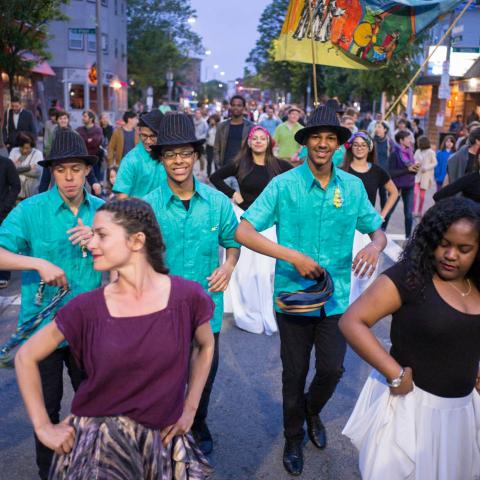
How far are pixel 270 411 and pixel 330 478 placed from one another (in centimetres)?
102

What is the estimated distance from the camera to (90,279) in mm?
3631

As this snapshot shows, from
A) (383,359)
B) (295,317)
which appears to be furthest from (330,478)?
(383,359)

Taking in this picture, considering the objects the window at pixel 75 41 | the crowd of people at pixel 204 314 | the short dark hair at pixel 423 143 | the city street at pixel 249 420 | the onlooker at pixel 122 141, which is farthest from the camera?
the window at pixel 75 41

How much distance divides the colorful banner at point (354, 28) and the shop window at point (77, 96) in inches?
1846

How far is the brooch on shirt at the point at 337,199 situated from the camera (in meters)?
4.02

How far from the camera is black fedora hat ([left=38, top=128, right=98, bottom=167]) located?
3.55 meters

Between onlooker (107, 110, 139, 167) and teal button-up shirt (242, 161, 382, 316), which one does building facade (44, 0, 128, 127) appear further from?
teal button-up shirt (242, 161, 382, 316)

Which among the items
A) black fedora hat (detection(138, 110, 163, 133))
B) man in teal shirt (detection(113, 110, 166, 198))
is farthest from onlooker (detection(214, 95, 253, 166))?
man in teal shirt (detection(113, 110, 166, 198))

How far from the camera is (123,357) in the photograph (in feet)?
7.95

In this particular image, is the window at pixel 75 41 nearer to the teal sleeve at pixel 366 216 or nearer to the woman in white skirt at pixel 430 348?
the teal sleeve at pixel 366 216

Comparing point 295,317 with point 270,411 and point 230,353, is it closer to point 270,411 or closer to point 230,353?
point 270,411

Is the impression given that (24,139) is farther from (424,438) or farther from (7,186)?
(424,438)

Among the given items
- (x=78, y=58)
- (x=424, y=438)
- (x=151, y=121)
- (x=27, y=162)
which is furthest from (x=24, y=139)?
(x=78, y=58)

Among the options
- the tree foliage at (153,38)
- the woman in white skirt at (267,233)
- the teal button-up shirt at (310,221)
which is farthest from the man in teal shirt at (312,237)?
the tree foliage at (153,38)
